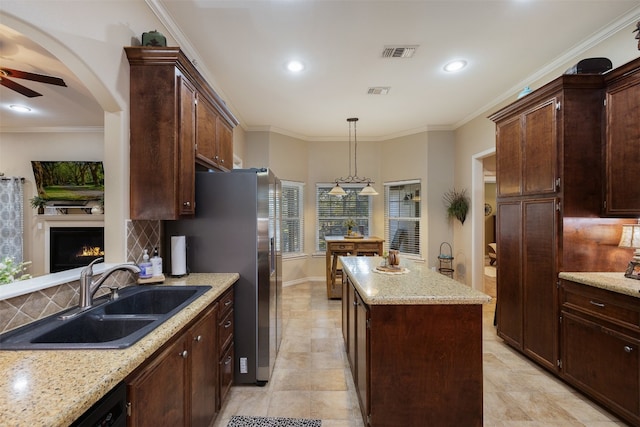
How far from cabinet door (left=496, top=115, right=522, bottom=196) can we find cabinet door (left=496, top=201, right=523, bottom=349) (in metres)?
0.17

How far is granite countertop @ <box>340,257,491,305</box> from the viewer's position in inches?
65.2

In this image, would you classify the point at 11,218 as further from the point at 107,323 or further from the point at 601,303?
the point at 601,303

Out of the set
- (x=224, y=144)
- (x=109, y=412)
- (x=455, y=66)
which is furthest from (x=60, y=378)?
(x=455, y=66)

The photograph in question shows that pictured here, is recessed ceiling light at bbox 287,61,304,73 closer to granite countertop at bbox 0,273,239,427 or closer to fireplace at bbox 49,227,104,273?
granite countertop at bbox 0,273,239,427

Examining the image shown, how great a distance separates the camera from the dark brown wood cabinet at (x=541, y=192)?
90.8 inches

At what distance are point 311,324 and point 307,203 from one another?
2.74 m

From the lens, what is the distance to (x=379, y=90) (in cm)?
371

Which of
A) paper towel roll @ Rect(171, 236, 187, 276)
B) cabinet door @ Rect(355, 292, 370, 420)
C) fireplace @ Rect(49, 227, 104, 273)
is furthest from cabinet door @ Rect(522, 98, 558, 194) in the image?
fireplace @ Rect(49, 227, 104, 273)

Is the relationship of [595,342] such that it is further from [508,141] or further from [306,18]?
[306,18]

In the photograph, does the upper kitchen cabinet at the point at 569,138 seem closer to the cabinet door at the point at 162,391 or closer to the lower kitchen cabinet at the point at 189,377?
the lower kitchen cabinet at the point at 189,377

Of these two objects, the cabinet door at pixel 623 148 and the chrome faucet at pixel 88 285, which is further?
the cabinet door at pixel 623 148

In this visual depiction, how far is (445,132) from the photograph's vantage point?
5.14 m

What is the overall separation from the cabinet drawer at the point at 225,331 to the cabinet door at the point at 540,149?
288cm

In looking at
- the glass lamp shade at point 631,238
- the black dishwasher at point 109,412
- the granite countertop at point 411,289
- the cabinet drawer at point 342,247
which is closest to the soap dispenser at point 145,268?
the black dishwasher at point 109,412
